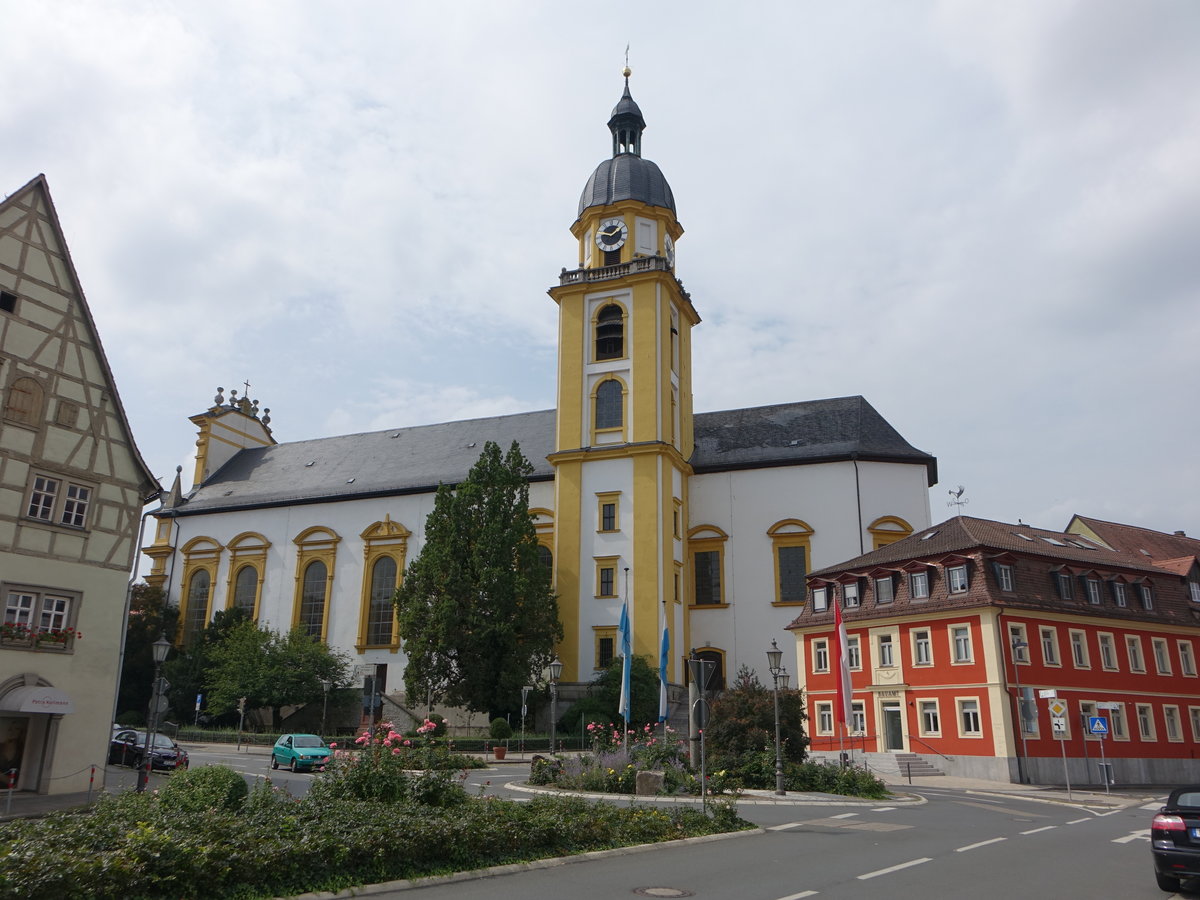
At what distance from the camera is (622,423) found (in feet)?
156

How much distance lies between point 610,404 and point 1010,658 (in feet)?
76.3

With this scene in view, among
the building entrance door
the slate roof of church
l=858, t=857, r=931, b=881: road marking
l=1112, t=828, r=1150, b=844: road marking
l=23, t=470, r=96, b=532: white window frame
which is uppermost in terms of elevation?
the slate roof of church

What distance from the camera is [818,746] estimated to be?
37062mm

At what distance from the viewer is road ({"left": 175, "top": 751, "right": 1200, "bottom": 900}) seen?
10.2 meters

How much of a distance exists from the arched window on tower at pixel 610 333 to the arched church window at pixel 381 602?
16517 millimetres

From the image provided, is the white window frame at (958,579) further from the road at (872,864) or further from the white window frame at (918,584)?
the road at (872,864)

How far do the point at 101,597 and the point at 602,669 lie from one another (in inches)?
1012

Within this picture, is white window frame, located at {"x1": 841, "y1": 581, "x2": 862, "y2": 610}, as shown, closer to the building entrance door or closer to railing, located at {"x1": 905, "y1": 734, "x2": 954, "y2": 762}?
the building entrance door

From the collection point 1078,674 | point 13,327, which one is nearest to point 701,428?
point 1078,674

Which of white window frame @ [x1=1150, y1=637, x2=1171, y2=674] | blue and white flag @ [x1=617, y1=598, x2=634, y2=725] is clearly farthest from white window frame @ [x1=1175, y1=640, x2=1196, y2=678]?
blue and white flag @ [x1=617, y1=598, x2=634, y2=725]

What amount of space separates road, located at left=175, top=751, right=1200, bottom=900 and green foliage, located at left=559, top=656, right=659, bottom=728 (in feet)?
69.0

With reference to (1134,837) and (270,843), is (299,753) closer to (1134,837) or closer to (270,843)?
(270,843)

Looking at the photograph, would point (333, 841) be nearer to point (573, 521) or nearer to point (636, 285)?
point (573, 521)

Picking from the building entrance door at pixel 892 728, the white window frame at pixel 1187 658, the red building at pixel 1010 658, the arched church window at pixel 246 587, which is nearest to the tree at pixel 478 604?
the red building at pixel 1010 658
